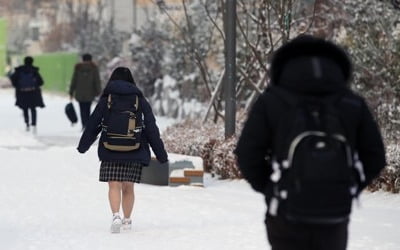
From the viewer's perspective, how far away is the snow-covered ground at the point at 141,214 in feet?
29.1

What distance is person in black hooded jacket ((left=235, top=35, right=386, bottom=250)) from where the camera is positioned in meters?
4.59

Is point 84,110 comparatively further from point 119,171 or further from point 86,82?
point 119,171

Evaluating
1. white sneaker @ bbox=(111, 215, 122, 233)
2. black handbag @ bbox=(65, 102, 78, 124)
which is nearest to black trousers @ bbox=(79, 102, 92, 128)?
black handbag @ bbox=(65, 102, 78, 124)

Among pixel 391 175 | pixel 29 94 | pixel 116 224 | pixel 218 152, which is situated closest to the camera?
pixel 116 224

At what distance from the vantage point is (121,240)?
29.5ft

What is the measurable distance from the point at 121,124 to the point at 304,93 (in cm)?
444

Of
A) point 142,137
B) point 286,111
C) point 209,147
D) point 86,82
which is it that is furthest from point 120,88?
point 86,82

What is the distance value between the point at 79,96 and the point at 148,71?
1243 centimetres

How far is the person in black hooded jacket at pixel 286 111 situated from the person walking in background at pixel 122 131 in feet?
14.1

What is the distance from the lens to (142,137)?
9.12 m

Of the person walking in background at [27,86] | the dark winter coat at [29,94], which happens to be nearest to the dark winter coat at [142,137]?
the person walking in background at [27,86]

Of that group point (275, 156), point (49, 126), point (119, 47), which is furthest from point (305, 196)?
point (119, 47)

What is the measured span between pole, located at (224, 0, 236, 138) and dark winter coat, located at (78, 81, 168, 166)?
4902mm

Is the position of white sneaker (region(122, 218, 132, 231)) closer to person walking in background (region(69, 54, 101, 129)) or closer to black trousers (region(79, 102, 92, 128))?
person walking in background (region(69, 54, 101, 129))
